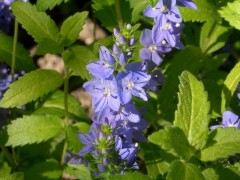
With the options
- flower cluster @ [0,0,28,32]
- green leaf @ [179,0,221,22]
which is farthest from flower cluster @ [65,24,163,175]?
flower cluster @ [0,0,28,32]

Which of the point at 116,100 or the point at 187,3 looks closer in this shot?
the point at 116,100

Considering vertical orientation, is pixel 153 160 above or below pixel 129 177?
below

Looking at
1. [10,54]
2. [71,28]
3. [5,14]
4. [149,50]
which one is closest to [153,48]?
[149,50]

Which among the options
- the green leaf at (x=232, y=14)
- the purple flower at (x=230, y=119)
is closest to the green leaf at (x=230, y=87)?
the purple flower at (x=230, y=119)

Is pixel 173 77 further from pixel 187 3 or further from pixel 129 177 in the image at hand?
pixel 129 177

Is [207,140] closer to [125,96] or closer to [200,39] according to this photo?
[125,96]

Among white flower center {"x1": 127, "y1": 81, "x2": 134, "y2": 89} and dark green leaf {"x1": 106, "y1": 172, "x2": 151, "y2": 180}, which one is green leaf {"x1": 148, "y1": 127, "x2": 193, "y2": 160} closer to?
dark green leaf {"x1": 106, "y1": 172, "x2": 151, "y2": 180}

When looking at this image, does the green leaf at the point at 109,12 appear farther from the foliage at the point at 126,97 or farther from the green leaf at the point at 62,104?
the green leaf at the point at 62,104
